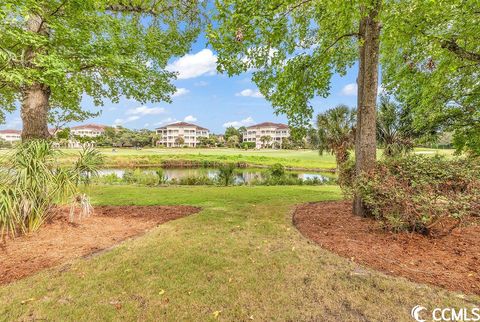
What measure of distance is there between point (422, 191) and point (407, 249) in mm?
989

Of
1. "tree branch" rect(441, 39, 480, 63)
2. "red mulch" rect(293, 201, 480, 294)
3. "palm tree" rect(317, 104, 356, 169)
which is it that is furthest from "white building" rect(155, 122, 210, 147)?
"red mulch" rect(293, 201, 480, 294)

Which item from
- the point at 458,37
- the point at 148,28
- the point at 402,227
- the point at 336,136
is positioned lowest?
the point at 402,227

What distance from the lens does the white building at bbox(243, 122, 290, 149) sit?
307ft

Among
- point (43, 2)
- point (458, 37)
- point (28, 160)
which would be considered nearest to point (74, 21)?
point (43, 2)

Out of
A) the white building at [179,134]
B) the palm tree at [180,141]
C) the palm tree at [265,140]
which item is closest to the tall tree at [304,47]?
the palm tree at [265,140]

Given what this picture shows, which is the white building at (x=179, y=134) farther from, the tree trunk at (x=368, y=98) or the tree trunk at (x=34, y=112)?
the tree trunk at (x=368, y=98)

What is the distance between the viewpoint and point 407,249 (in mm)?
3842

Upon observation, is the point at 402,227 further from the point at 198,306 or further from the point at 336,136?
the point at 336,136

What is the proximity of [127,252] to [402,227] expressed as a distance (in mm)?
4775

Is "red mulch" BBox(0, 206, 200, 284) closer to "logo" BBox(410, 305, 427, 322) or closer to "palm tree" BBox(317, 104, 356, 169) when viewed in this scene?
"logo" BBox(410, 305, 427, 322)

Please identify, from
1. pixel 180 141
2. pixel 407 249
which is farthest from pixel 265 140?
pixel 407 249

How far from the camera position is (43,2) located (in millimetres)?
4637

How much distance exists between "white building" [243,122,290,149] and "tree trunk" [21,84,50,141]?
285 feet

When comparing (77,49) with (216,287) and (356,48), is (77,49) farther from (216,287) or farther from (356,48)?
(356,48)
